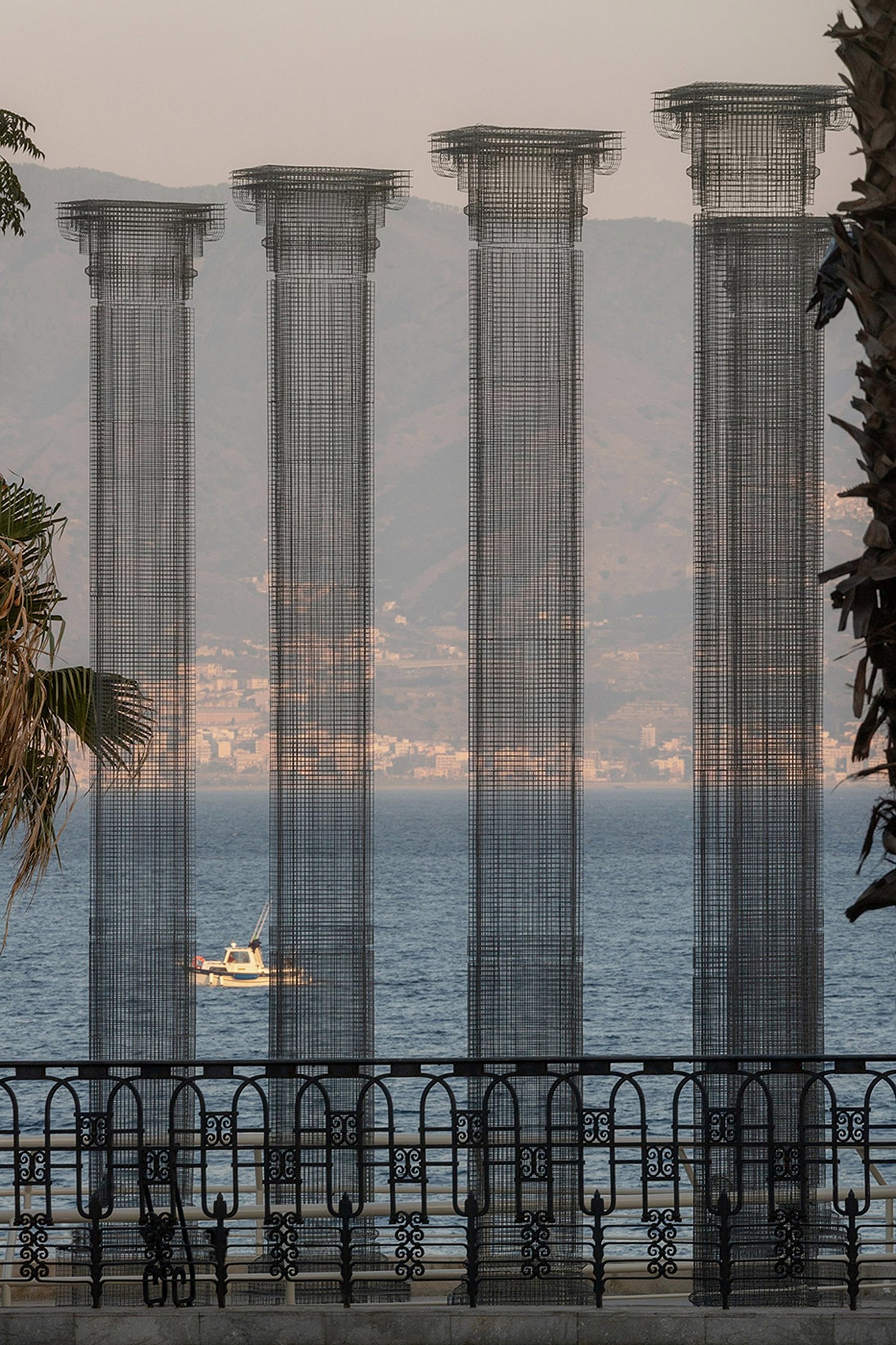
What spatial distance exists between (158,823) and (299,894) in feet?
1.98

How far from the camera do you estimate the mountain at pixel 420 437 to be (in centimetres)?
4550

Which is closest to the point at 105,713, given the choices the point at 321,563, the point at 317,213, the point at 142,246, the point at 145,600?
the point at 145,600

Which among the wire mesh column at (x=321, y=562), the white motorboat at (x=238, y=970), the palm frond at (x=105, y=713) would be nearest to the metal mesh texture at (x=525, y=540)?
the wire mesh column at (x=321, y=562)

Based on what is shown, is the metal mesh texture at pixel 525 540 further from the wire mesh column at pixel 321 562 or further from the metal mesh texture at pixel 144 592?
the metal mesh texture at pixel 144 592

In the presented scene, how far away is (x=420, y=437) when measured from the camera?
50.7 m

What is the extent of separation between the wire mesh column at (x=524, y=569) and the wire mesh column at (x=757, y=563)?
1.52 ft

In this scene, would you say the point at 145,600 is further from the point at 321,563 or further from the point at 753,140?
the point at 753,140

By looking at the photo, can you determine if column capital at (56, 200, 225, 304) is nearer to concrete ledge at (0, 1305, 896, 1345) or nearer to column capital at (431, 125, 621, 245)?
column capital at (431, 125, 621, 245)

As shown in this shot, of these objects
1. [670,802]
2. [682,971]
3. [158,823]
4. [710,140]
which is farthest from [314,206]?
[670,802]

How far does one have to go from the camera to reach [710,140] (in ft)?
18.0

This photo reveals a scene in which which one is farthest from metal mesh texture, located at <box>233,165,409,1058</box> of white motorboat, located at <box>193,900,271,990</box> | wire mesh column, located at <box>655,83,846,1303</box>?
white motorboat, located at <box>193,900,271,990</box>

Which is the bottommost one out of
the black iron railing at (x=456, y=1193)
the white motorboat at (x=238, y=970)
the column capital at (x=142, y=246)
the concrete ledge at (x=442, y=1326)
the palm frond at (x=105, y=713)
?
the white motorboat at (x=238, y=970)

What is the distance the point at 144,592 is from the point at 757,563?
228 cm

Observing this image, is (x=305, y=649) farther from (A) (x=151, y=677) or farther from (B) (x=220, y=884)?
(B) (x=220, y=884)
